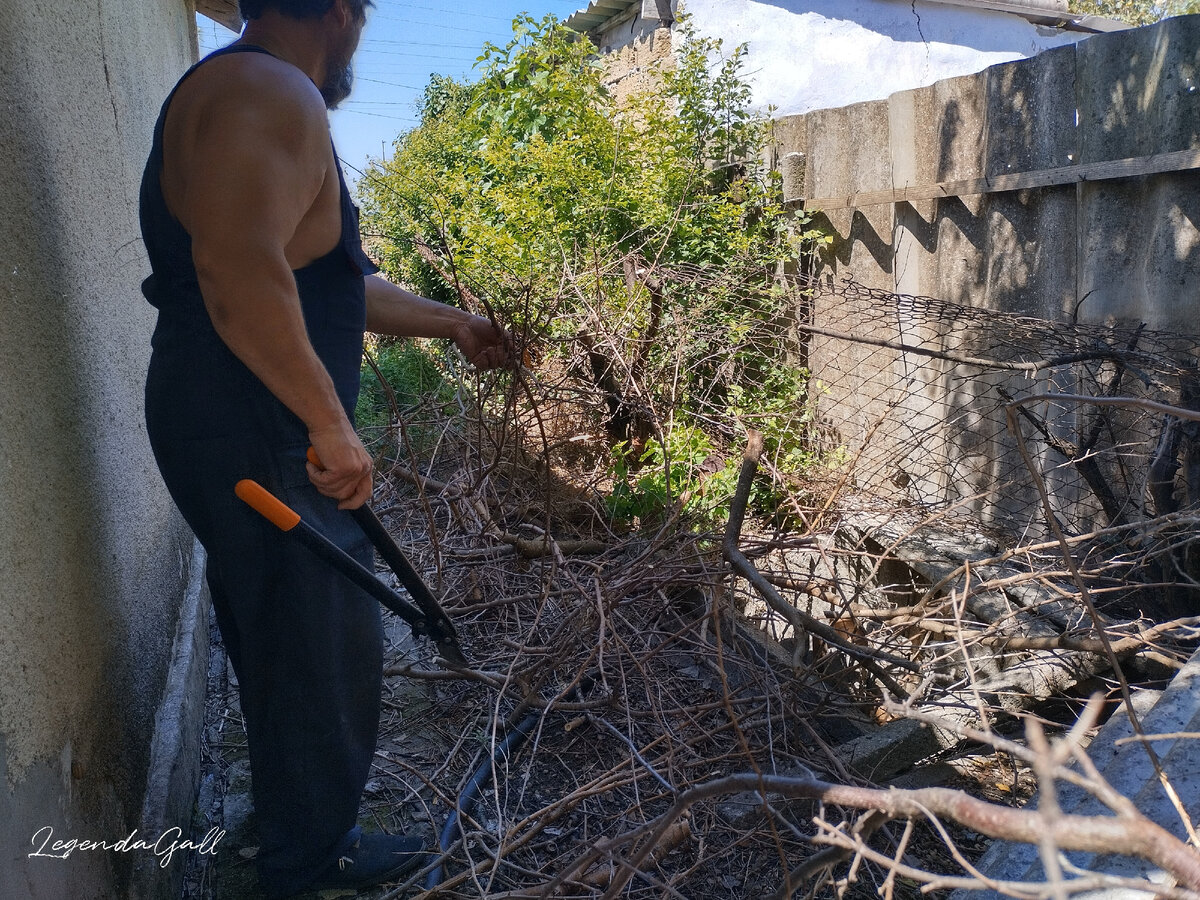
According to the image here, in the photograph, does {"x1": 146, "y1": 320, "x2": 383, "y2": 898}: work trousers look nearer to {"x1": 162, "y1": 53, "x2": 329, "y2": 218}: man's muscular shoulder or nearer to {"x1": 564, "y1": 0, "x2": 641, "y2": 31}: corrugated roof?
{"x1": 162, "y1": 53, "x2": 329, "y2": 218}: man's muscular shoulder

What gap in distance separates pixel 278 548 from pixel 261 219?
0.67 meters

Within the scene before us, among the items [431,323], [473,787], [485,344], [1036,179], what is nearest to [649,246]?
[1036,179]

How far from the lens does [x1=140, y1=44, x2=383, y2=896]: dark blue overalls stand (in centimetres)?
178

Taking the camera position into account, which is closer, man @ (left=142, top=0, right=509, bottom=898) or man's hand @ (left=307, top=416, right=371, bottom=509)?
man @ (left=142, top=0, right=509, bottom=898)

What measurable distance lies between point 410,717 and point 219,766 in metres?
0.58

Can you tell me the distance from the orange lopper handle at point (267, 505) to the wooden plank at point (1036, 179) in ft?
10.5

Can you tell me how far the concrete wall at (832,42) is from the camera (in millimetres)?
→ 9008

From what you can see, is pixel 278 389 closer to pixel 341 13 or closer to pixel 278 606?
pixel 278 606

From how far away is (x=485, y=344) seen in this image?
2.68 m

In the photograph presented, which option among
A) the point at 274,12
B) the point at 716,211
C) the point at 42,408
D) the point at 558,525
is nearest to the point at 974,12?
the point at 716,211

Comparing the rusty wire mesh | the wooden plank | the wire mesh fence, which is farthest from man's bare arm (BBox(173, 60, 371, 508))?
the wooden plank

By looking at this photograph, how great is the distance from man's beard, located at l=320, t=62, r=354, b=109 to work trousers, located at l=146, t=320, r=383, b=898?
0.68m

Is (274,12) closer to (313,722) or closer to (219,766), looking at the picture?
(313,722)

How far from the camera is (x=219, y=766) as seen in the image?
2531 millimetres
